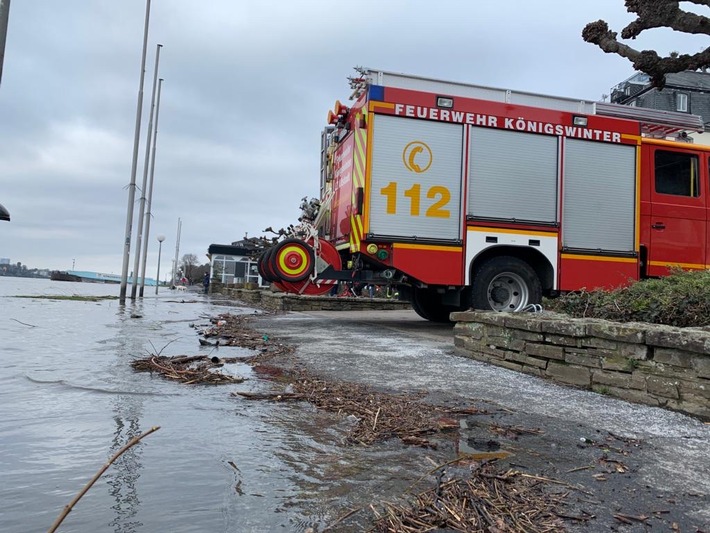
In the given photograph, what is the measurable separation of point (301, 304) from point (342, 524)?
41.6 feet

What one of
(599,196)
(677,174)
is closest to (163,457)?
(599,196)

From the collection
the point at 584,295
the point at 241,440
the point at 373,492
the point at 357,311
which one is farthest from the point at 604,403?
the point at 357,311

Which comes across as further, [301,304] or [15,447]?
[301,304]

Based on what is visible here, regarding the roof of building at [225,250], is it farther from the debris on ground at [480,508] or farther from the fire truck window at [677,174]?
the debris on ground at [480,508]

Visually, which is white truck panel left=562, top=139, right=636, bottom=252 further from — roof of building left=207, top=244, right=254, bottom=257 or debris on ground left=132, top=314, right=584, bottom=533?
roof of building left=207, top=244, right=254, bottom=257

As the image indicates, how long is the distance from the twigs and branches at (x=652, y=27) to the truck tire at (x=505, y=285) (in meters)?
2.97

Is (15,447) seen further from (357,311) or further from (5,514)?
(357,311)

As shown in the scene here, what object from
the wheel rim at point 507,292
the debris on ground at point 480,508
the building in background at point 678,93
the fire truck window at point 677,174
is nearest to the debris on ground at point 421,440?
the debris on ground at point 480,508

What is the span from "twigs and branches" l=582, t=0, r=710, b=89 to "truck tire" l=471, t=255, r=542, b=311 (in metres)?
2.97

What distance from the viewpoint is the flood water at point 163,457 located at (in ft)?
6.66

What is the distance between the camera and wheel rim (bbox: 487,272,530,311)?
26.8 feet

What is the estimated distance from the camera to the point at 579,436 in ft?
10.3


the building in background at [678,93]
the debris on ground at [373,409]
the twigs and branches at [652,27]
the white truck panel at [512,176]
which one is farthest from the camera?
the building in background at [678,93]

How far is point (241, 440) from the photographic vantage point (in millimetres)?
2873
